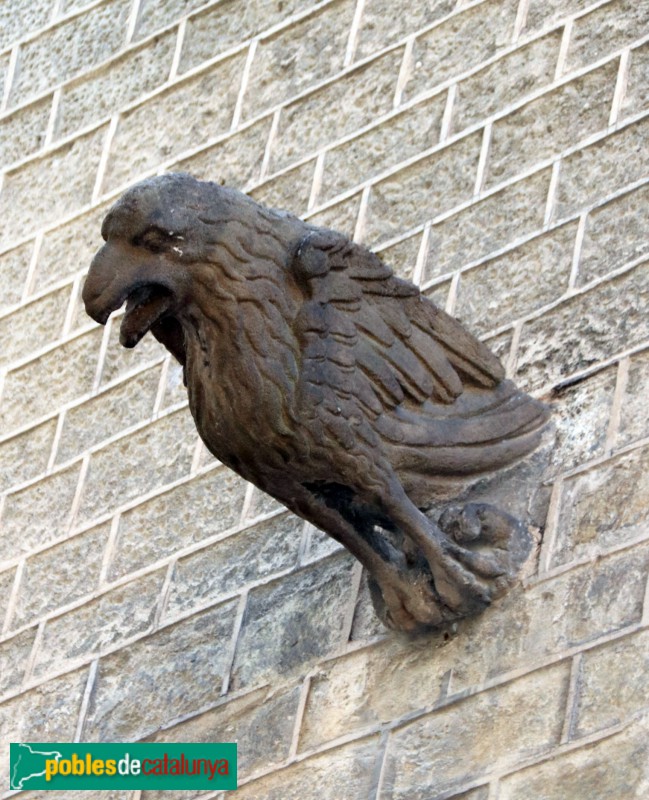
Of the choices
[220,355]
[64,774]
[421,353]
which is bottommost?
[64,774]

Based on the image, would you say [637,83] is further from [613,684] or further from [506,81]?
[613,684]

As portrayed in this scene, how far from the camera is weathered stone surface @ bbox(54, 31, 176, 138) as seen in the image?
19.9 feet

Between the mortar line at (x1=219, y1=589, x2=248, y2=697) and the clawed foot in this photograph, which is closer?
the clawed foot

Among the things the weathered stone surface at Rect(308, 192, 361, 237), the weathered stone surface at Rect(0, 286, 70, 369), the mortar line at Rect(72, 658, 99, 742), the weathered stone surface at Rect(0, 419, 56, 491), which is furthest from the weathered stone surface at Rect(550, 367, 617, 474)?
the weathered stone surface at Rect(0, 286, 70, 369)

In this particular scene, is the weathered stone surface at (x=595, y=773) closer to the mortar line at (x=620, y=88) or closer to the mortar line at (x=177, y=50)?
the mortar line at (x=620, y=88)

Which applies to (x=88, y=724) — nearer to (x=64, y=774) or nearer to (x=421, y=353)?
(x=64, y=774)

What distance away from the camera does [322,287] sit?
437 cm

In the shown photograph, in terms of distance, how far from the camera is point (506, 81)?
5.22m

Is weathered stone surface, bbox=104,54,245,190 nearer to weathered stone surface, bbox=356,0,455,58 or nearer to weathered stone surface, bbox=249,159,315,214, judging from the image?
weathered stone surface, bbox=249,159,315,214

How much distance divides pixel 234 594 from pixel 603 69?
1325 mm

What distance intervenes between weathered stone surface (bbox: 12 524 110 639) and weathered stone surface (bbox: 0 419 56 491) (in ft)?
0.87

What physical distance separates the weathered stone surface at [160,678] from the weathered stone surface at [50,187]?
1.42 m

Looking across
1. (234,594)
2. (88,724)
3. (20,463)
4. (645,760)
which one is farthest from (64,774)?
(645,760)

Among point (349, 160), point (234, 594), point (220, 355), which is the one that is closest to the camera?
point (220, 355)
